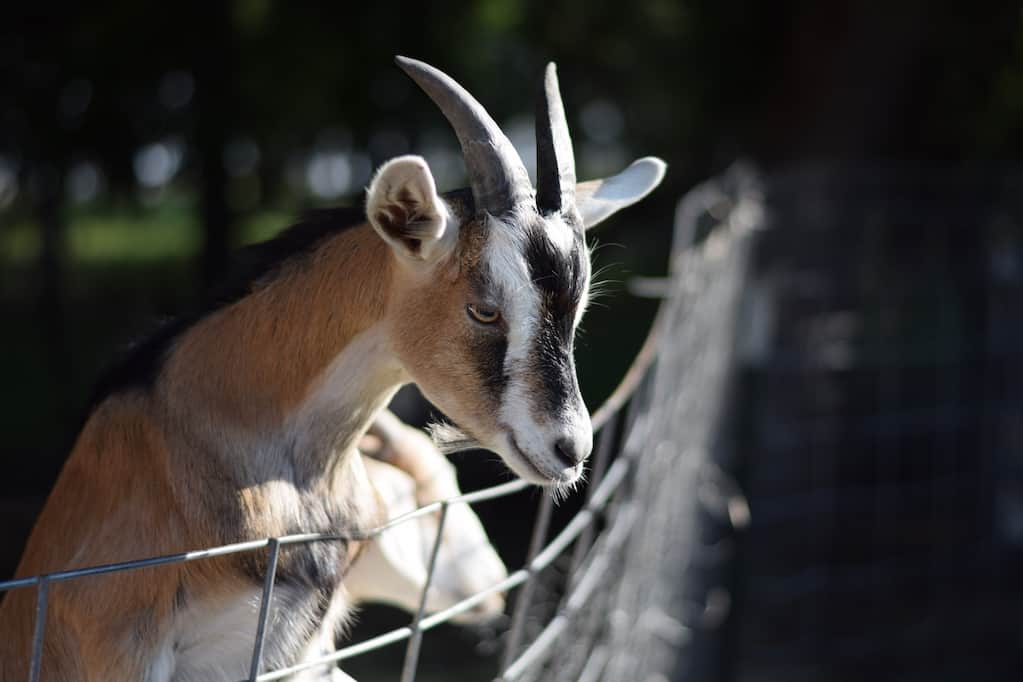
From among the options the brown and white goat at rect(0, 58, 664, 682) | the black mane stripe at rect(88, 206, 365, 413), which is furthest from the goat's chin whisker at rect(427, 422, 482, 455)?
the black mane stripe at rect(88, 206, 365, 413)

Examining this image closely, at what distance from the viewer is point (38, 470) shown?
917 centimetres

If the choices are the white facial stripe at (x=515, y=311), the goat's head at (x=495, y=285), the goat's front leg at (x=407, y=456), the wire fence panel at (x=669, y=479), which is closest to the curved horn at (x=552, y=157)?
the goat's head at (x=495, y=285)

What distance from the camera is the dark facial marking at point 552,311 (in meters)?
2.19

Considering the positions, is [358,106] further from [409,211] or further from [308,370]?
[409,211]

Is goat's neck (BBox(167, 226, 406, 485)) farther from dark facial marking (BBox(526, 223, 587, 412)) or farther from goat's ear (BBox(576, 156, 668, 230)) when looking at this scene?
goat's ear (BBox(576, 156, 668, 230))

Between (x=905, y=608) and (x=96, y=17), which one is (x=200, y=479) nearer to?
(x=905, y=608)

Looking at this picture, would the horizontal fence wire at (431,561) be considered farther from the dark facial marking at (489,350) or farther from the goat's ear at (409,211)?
the goat's ear at (409,211)

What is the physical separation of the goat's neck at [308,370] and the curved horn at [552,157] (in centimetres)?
36

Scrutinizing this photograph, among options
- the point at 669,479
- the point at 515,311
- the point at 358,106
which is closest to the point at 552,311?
the point at 515,311

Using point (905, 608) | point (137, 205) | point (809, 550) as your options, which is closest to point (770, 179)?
point (809, 550)

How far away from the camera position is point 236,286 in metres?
2.58

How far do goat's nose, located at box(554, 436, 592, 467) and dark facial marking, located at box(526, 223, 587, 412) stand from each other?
6 centimetres

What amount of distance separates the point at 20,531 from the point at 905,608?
19.9 ft

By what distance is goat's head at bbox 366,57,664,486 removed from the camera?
7.19ft
